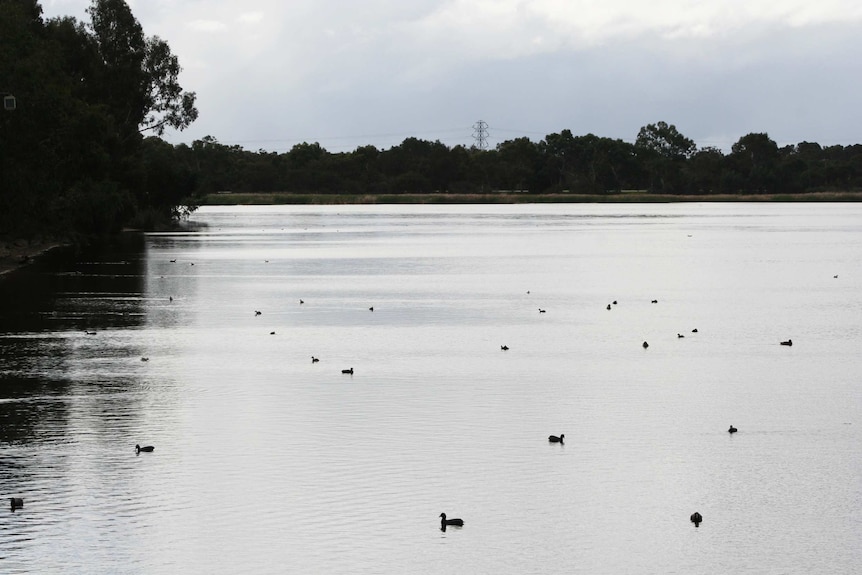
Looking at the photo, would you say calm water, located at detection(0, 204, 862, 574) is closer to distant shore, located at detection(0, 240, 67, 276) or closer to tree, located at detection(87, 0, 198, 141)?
distant shore, located at detection(0, 240, 67, 276)

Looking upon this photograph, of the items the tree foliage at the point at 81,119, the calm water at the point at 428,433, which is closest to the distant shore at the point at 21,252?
the tree foliage at the point at 81,119

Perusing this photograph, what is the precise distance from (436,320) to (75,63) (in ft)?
219

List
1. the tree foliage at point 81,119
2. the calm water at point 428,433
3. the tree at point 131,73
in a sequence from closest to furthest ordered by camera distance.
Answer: the calm water at point 428,433 < the tree foliage at point 81,119 < the tree at point 131,73

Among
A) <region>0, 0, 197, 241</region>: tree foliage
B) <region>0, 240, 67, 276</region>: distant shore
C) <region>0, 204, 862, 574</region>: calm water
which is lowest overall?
<region>0, 240, 67, 276</region>: distant shore

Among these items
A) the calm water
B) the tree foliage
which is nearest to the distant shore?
the tree foliage

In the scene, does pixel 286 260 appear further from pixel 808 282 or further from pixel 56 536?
pixel 56 536

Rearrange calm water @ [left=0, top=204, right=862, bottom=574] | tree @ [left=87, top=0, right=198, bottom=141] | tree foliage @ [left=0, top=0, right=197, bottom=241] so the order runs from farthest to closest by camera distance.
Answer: tree @ [left=87, top=0, right=198, bottom=141] < tree foliage @ [left=0, top=0, right=197, bottom=241] < calm water @ [left=0, top=204, right=862, bottom=574]

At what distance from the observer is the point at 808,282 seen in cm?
4766

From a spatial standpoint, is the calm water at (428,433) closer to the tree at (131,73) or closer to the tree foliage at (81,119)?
the tree foliage at (81,119)

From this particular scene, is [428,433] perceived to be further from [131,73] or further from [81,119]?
[131,73]

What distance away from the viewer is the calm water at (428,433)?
1327 cm

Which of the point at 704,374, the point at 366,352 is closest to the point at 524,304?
the point at 366,352

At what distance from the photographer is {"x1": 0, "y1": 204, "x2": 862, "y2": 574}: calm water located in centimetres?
1327

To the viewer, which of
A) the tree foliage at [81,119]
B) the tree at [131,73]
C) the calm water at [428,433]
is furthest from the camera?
the tree at [131,73]
